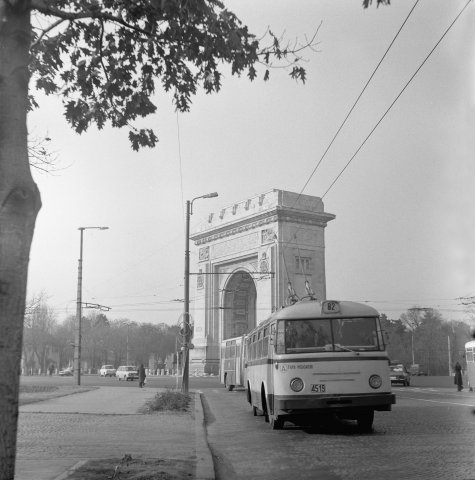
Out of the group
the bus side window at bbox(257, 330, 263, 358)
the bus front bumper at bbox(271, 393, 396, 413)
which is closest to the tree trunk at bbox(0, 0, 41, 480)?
the bus front bumper at bbox(271, 393, 396, 413)

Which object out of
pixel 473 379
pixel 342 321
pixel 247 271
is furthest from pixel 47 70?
pixel 247 271

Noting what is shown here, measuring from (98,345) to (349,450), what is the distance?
103 m

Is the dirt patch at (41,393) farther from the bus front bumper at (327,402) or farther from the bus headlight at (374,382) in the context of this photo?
the bus headlight at (374,382)

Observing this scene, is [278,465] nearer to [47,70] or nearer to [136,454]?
[136,454]

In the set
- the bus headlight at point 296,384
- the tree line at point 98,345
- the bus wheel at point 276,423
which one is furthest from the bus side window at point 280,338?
the tree line at point 98,345

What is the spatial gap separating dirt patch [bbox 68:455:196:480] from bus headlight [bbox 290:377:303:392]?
3824mm

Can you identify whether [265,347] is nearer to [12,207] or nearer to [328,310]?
[328,310]

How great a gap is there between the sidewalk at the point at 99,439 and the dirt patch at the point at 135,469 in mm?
132

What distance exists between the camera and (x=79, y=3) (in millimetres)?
6918

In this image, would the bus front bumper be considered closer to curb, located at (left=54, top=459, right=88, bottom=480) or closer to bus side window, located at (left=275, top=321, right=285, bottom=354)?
bus side window, located at (left=275, top=321, right=285, bottom=354)

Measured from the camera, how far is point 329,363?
11.7 meters

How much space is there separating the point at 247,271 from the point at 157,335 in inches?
2416

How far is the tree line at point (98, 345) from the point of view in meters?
98.4

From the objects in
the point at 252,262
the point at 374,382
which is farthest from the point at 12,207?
the point at 252,262
